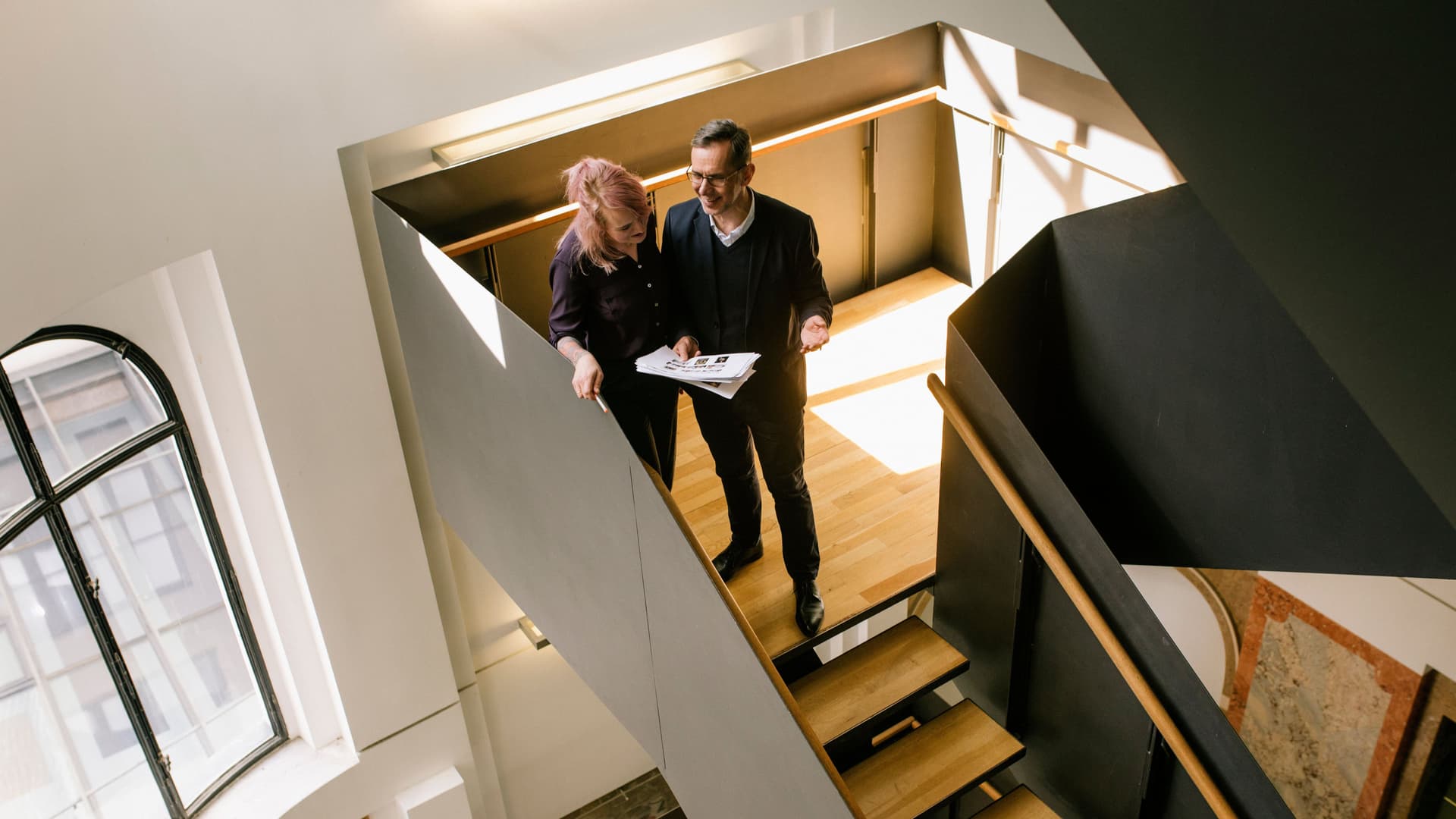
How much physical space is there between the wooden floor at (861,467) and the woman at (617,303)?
95cm

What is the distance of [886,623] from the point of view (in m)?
8.38

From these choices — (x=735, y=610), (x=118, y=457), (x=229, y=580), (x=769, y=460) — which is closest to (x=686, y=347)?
(x=769, y=460)

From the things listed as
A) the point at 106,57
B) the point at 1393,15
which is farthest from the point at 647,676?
the point at 106,57

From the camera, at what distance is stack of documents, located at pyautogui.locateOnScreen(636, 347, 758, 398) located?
3316mm

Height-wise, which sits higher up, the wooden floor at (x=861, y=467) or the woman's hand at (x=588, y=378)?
the woman's hand at (x=588, y=378)

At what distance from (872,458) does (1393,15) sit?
393cm

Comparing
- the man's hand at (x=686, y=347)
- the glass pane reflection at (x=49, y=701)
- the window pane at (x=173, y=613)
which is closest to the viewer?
the man's hand at (x=686, y=347)

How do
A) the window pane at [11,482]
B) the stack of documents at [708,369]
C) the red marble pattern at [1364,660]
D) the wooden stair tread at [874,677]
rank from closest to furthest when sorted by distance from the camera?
the stack of documents at [708,369] → the wooden stair tread at [874,677] → the window pane at [11,482] → the red marble pattern at [1364,660]

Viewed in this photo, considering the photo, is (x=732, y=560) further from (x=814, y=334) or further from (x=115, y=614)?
(x=115, y=614)

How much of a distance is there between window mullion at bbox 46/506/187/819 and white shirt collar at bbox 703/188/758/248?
166 inches

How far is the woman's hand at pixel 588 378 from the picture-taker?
3328 millimetres

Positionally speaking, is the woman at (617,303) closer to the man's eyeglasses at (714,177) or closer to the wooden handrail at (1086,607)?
the man's eyeglasses at (714,177)

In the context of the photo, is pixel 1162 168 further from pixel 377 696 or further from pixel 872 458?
pixel 377 696

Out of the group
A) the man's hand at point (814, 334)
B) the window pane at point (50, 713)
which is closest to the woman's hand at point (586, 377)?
the man's hand at point (814, 334)
